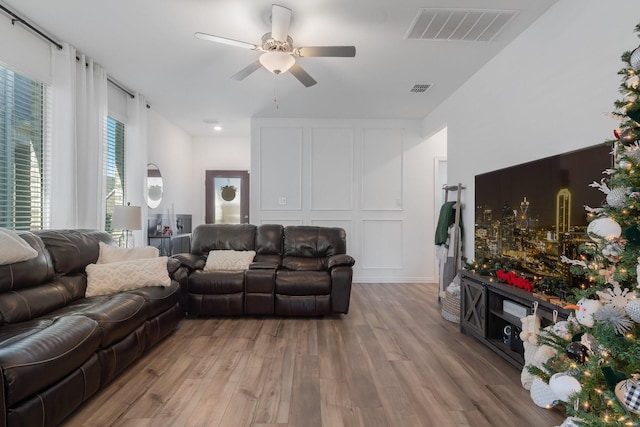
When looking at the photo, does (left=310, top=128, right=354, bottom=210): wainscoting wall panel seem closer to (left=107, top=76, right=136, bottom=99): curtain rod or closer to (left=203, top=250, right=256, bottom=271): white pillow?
(left=203, top=250, right=256, bottom=271): white pillow

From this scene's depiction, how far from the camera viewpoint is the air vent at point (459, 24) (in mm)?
2504

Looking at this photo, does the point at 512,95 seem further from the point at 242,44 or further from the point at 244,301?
the point at 244,301

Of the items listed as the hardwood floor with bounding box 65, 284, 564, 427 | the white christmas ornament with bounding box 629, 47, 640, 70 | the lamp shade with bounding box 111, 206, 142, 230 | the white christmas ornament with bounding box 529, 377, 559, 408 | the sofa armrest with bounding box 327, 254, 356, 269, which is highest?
the white christmas ornament with bounding box 629, 47, 640, 70

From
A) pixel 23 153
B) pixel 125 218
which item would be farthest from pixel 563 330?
pixel 23 153

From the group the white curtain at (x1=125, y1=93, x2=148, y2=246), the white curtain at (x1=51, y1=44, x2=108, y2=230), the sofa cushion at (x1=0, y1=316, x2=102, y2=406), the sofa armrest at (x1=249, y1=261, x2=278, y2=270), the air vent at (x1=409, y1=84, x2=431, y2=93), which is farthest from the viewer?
the white curtain at (x1=125, y1=93, x2=148, y2=246)

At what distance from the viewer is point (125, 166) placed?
431cm

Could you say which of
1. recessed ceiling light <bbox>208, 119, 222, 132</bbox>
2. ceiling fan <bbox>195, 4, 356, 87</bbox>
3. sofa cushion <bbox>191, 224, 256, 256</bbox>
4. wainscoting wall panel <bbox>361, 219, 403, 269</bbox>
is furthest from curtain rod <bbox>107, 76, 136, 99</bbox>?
wainscoting wall panel <bbox>361, 219, 403, 269</bbox>

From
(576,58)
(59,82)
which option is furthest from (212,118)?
(576,58)

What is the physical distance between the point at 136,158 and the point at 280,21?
9.73 ft

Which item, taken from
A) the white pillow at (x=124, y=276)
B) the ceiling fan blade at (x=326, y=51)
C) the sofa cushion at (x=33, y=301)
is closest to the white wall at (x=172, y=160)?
the white pillow at (x=124, y=276)

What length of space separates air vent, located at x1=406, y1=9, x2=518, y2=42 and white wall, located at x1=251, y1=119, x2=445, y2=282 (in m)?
2.61

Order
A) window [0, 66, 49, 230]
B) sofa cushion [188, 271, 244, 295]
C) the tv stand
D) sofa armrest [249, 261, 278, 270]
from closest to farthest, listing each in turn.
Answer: the tv stand, window [0, 66, 49, 230], sofa cushion [188, 271, 244, 295], sofa armrest [249, 261, 278, 270]

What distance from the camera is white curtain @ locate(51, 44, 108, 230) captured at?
120 inches

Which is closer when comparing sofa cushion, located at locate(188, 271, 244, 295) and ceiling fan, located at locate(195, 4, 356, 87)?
ceiling fan, located at locate(195, 4, 356, 87)
